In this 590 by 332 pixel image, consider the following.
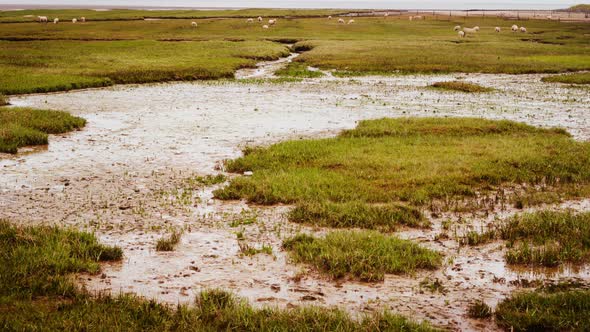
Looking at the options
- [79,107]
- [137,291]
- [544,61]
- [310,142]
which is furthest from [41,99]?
[544,61]

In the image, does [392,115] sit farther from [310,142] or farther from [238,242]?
[238,242]

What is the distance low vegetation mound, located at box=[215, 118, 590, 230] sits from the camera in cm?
1314

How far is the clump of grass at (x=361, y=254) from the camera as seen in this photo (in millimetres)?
9500

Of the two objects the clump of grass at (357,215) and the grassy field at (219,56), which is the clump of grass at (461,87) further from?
the clump of grass at (357,215)

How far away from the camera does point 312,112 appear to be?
88.8 feet

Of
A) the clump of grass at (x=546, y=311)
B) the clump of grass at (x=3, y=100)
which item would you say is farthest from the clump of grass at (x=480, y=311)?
the clump of grass at (x=3, y=100)

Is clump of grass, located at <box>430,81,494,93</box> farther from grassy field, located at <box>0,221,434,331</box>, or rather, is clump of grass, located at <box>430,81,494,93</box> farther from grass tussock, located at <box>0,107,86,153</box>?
grassy field, located at <box>0,221,434,331</box>

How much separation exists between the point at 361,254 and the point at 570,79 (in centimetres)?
3744

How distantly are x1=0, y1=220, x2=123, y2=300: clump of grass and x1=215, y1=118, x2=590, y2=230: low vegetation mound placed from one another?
437 centimetres

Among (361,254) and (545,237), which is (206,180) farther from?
(545,237)

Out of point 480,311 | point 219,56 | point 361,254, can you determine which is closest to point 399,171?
point 361,254

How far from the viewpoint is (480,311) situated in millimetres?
7941

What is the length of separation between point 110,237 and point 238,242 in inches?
107

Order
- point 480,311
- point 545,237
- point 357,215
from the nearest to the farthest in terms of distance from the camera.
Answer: point 480,311
point 545,237
point 357,215
